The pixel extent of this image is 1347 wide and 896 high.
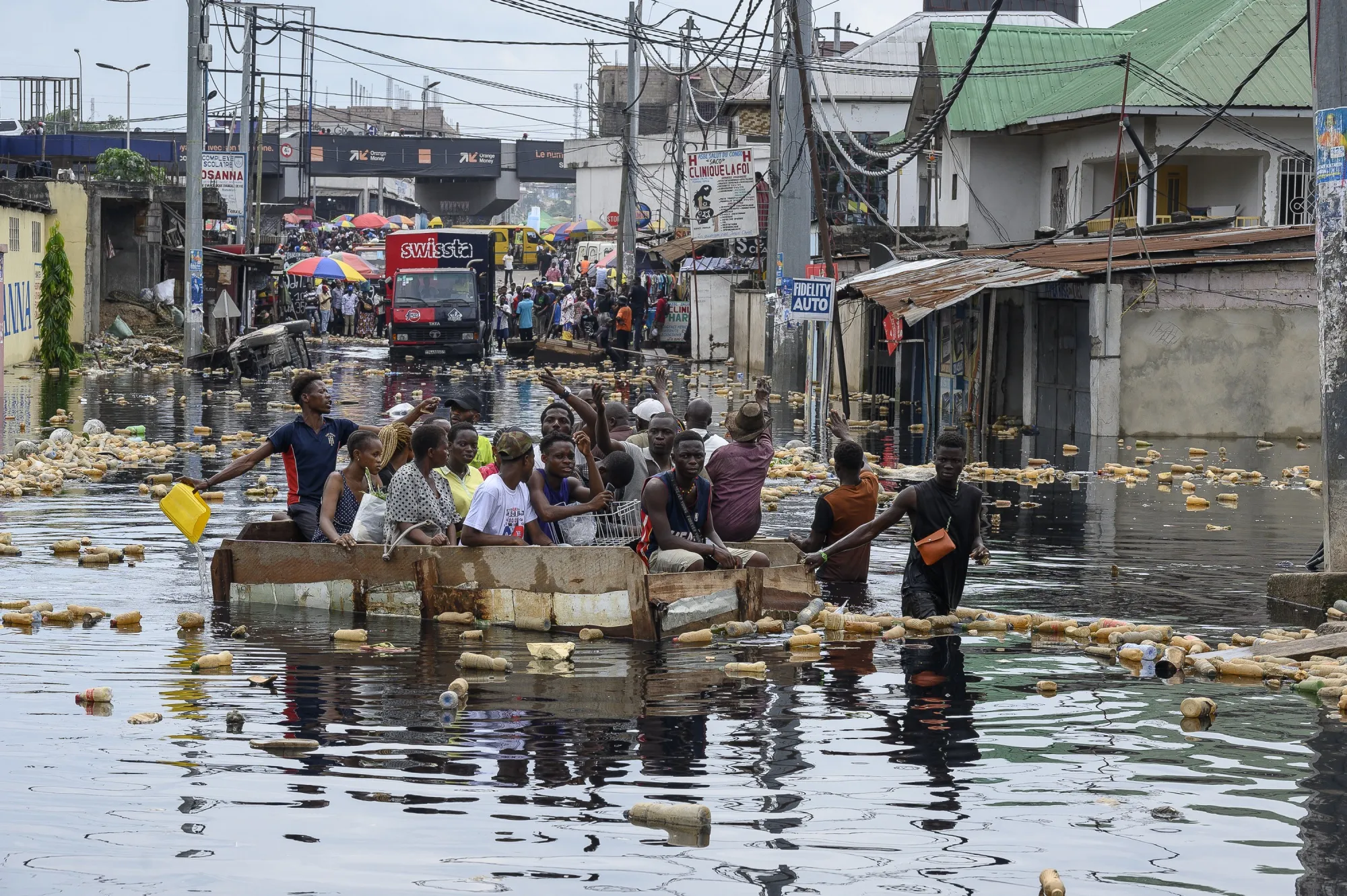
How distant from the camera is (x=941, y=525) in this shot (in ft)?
36.5

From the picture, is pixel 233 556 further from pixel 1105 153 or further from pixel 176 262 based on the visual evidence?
pixel 176 262

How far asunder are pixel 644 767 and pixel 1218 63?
103ft

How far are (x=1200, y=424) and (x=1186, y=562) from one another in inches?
489

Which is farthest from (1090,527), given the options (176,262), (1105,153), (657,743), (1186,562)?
(176,262)

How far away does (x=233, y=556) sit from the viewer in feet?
40.5

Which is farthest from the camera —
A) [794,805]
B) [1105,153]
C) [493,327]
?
[493,327]

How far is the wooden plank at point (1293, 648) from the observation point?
10367mm

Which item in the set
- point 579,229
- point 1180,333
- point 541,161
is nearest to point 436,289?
point 1180,333

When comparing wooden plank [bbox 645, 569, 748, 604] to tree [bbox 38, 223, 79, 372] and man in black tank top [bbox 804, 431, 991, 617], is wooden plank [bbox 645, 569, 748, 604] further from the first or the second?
tree [bbox 38, 223, 79, 372]

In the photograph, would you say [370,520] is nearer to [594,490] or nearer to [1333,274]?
[594,490]

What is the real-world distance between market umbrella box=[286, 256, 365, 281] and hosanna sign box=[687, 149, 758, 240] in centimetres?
2263

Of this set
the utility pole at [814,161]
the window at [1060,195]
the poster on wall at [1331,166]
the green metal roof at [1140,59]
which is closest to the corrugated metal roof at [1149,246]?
the utility pole at [814,161]

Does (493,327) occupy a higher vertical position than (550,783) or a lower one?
higher

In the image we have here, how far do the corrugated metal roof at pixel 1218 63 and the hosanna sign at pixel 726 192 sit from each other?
26.0ft
